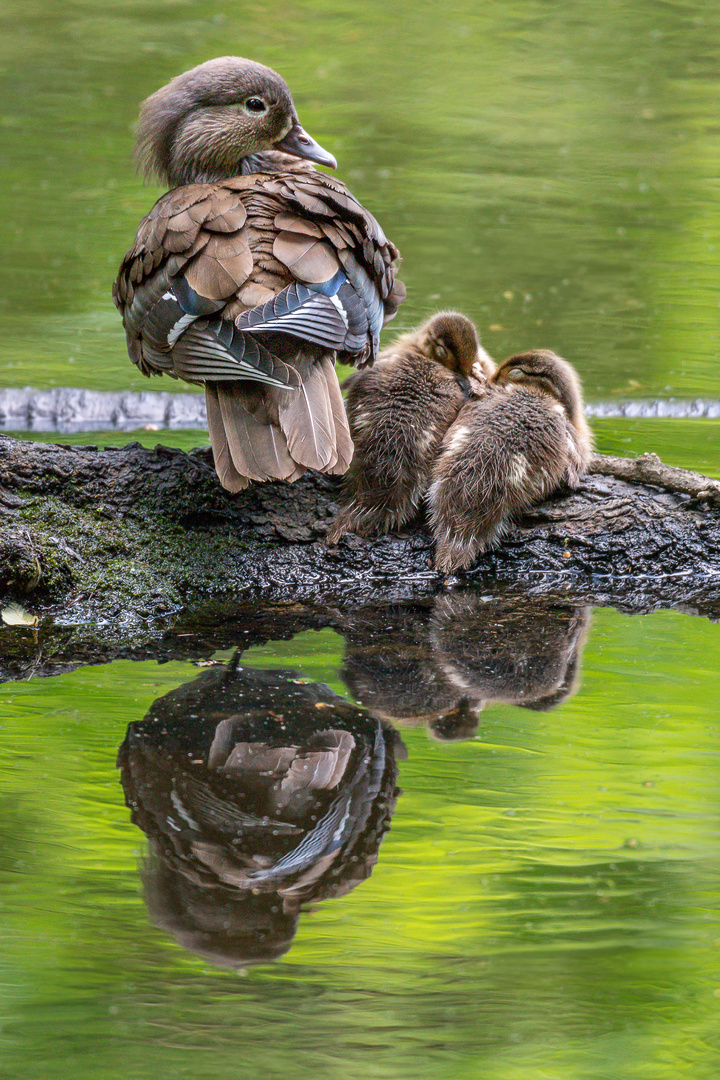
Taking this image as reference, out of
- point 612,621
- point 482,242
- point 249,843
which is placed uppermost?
point 249,843

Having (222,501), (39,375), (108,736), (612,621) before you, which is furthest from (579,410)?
(39,375)

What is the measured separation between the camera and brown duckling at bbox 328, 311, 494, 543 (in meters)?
3.57

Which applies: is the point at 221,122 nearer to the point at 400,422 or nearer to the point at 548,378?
the point at 400,422

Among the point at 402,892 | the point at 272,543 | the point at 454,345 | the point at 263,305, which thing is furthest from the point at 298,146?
the point at 402,892

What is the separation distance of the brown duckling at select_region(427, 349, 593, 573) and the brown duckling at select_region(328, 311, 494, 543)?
6 cm

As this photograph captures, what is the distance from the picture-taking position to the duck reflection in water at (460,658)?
2.88 meters

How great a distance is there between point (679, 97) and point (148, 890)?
9001mm

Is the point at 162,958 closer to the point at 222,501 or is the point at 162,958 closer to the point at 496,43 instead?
the point at 222,501

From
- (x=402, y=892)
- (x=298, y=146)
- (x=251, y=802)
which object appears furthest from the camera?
(x=298, y=146)

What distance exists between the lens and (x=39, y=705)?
2.80 metres

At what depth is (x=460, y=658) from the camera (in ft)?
10.3

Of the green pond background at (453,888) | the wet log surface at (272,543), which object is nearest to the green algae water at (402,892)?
the green pond background at (453,888)

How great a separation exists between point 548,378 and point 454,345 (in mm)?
312

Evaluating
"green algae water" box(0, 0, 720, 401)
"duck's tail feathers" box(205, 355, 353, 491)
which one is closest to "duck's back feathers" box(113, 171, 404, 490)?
"duck's tail feathers" box(205, 355, 353, 491)
